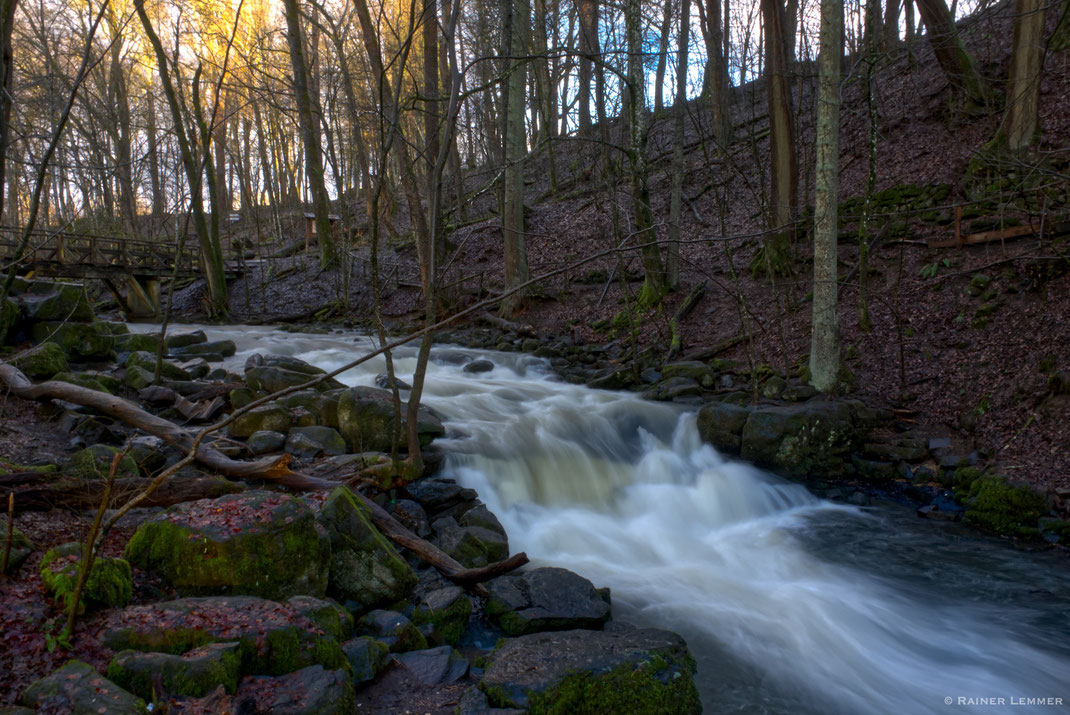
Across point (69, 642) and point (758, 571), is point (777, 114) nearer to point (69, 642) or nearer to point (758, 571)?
point (758, 571)

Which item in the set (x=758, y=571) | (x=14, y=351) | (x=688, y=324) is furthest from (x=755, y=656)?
(x=14, y=351)

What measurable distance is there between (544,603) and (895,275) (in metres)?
9.55

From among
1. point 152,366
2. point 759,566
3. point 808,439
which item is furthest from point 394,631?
point 152,366

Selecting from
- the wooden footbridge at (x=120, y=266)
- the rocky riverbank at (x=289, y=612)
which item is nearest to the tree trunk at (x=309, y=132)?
the wooden footbridge at (x=120, y=266)

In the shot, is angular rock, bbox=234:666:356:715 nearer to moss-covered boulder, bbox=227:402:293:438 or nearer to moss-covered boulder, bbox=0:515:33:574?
moss-covered boulder, bbox=0:515:33:574

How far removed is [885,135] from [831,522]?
1212 cm

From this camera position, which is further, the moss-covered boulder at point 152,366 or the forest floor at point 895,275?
the moss-covered boulder at point 152,366

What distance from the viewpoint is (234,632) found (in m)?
3.33

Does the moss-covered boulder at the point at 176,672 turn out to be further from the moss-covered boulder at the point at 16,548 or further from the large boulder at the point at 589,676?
the large boulder at the point at 589,676

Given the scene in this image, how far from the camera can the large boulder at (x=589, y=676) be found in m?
3.63

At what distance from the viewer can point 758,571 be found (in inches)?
264

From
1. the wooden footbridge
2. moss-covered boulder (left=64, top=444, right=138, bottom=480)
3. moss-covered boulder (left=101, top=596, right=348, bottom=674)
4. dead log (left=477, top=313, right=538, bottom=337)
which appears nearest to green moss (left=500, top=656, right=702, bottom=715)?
moss-covered boulder (left=101, top=596, right=348, bottom=674)

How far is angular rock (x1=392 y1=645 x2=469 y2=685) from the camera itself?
12.5 ft

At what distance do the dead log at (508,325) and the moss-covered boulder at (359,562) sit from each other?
10.1m
